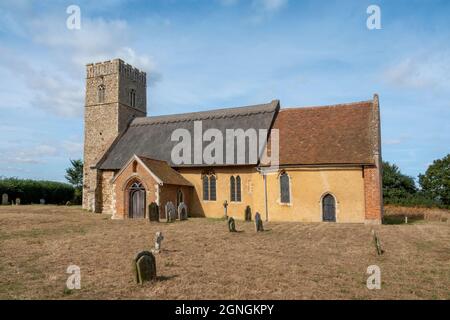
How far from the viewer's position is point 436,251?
13.1 meters

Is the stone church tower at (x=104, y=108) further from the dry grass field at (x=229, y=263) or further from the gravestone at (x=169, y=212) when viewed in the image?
the dry grass field at (x=229, y=263)

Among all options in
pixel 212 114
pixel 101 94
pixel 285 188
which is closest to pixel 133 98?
pixel 101 94

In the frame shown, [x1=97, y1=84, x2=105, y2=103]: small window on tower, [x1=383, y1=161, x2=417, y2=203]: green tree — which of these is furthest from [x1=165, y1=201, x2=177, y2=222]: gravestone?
[x1=383, y1=161, x2=417, y2=203]: green tree

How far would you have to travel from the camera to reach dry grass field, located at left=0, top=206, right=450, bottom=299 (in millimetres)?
7984

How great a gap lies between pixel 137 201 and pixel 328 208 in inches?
527

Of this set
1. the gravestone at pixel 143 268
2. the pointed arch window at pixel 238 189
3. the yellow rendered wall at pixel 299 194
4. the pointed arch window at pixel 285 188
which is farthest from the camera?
the pointed arch window at pixel 238 189

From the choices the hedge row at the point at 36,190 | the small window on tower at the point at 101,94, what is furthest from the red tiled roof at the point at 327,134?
the hedge row at the point at 36,190

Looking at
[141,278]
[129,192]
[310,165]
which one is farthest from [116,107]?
[141,278]

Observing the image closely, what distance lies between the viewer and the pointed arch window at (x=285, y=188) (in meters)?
24.2

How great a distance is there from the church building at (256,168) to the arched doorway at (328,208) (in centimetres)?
6

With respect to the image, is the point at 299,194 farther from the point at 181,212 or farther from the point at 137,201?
the point at 137,201

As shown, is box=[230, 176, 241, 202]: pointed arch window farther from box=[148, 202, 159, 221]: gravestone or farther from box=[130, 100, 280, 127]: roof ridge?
box=[148, 202, 159, 221]: gravestone

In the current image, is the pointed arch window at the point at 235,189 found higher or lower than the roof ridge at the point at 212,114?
lower
